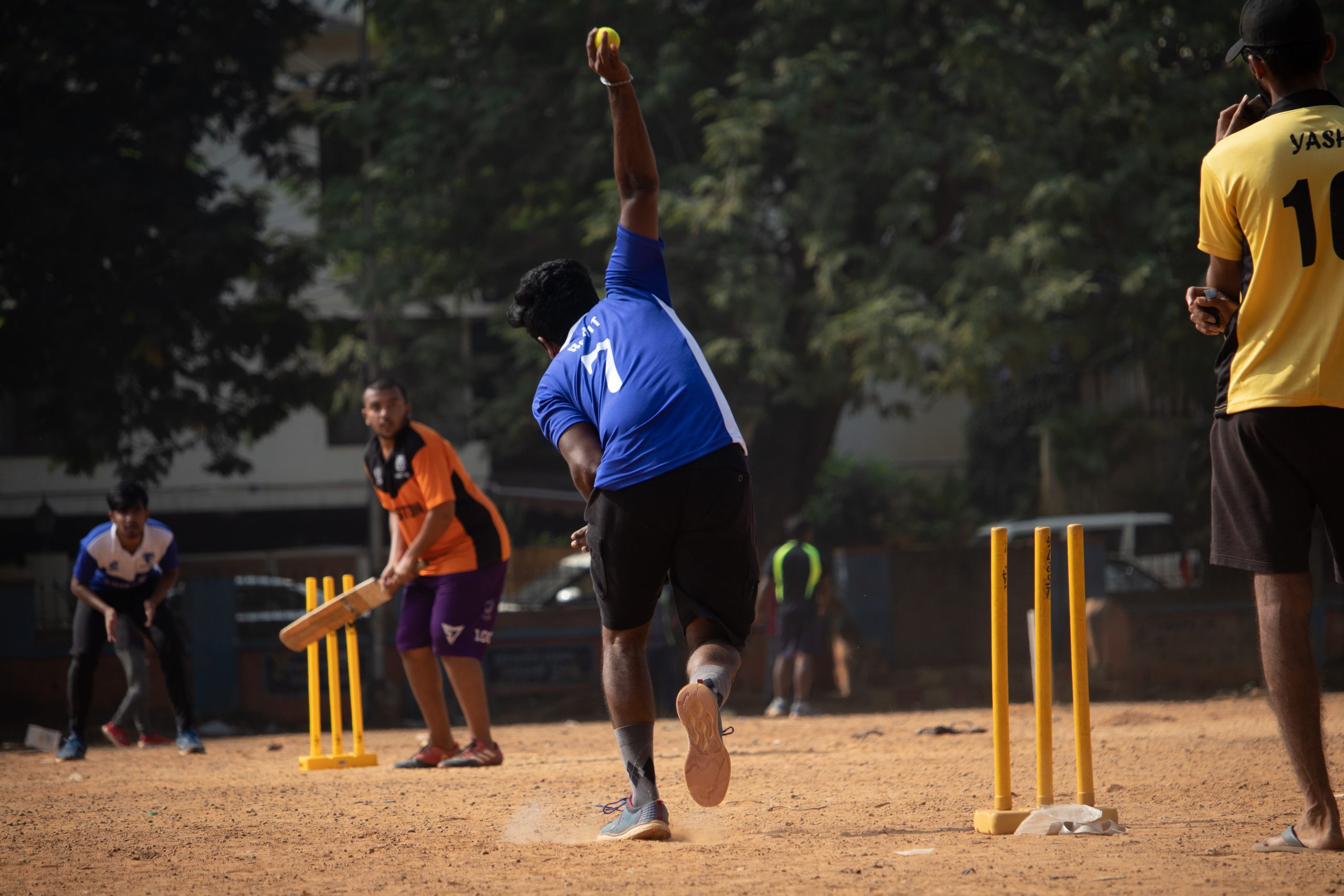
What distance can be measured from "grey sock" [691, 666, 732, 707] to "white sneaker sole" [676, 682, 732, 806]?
0.09 metres

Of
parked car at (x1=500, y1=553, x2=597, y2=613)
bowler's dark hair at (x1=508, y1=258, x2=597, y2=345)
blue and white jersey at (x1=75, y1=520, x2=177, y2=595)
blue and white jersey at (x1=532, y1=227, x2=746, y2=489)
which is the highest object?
bowler's dark hair at (x1=508, y1=258, x2=597, y2=345)

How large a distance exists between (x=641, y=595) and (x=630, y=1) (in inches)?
462

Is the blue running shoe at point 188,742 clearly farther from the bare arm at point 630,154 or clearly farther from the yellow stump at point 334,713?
the bare arm at point 630,154

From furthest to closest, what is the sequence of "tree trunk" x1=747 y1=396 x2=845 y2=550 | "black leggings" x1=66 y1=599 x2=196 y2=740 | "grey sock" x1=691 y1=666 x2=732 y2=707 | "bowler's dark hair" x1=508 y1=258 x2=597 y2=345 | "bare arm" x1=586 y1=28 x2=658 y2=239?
1. "tree trunk" x1=747 y1=396 x2=845 y2=550
2. "black leggings" x1=66 y1=599 x2=196 y2=740
3. "bowler's dark hair" x1=508 y1=258 x2=597 y2=345
4. "bare arm" x1=586 y1=28 x2=658 y2=239
5. "grey sock" x1=691 y1=666 x2=732 y2=707

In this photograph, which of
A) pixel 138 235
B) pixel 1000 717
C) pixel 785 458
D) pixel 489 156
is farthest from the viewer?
pixel 785 458

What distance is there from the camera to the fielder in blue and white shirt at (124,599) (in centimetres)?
951

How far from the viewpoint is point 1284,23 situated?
12.2 ft

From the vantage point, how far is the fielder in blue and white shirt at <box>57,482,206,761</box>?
9.51 meters

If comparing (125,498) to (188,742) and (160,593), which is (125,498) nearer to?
(160,593)

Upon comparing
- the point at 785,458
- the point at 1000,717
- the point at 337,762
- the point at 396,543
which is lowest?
the point at 337,762

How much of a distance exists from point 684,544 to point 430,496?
3243mm

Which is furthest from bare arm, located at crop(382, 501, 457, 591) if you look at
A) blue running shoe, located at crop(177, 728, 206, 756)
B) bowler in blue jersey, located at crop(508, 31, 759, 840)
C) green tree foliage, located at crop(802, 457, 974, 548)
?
green tree foliage, located at crop(802, 457, 974, 548)

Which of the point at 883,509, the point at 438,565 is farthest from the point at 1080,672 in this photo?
the point at 883,509

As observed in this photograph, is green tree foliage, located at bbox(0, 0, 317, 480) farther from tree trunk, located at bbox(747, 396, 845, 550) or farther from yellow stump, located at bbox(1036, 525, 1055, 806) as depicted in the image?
yellow stump, located at bbox(1036, 525, 1055, 806)
